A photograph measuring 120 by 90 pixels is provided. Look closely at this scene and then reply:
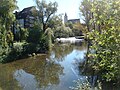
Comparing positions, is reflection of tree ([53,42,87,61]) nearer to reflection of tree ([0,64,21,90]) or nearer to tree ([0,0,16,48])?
tree ([0,0,16,48])

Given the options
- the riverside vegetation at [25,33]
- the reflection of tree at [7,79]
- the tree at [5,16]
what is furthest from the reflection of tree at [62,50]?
the reflection of tree at [7,79]

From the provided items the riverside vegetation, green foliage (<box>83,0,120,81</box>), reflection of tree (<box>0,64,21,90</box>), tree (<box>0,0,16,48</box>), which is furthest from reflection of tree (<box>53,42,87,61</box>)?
green foliage (<box>83,0,120,81</box>)

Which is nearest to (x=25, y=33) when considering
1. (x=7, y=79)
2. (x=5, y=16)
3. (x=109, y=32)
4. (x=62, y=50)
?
(x=62, y=50)

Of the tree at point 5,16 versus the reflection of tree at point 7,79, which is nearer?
the reflection of tree at point 7,79

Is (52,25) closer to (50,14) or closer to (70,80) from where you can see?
(50,14)

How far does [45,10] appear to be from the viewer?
1981 inches

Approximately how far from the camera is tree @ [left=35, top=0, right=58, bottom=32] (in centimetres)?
5003

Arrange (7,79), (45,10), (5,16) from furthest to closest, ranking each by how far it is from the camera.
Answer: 1. (45,10)
2. (5,16)
3. (7,79)

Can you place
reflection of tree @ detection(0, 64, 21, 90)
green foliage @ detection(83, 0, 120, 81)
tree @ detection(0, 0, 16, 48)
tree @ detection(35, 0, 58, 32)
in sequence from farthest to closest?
1. tree @ detection(35, 0, 58, 32)
2. tree @ detection(0, 0, 16, 48)
3. reflection of tree @ detection(0, 64, 21, 90)
4. green foliage @ detection(83, 0, 120, 81)

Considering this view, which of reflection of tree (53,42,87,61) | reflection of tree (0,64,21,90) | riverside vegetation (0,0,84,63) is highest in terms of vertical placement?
riverside vegetation (0,0,84,63)

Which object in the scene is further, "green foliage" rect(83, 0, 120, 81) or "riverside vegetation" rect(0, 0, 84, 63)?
"riverside vegetation" rect(0, 0, 84, 63)

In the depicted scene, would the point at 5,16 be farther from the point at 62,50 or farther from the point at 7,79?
the point at 62,50

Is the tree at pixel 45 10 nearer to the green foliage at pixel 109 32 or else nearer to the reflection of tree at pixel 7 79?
the reflection of tree at pixel 7 79

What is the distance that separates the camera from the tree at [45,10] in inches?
1970
